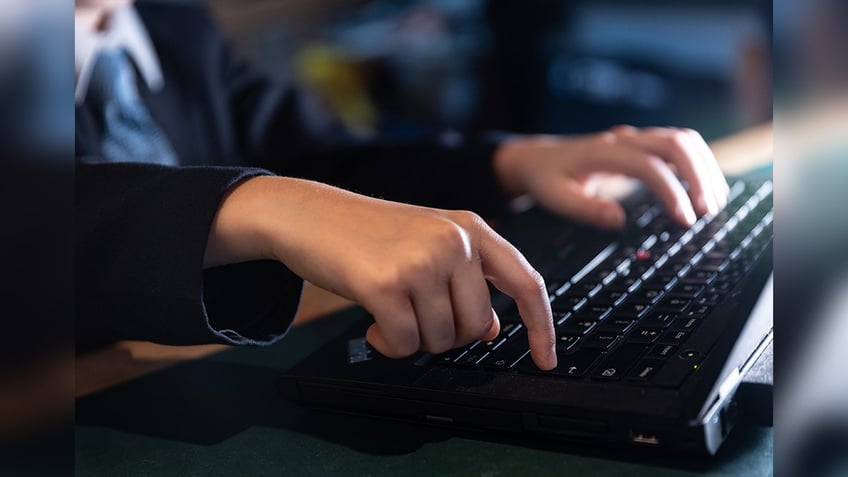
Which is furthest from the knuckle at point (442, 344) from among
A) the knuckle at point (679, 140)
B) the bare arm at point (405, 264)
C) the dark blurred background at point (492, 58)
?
the dark blurred background at point (492, 58)

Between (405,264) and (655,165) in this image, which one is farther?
(655,165)

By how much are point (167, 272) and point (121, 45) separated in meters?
0.31

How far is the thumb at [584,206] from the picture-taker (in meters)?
0.58

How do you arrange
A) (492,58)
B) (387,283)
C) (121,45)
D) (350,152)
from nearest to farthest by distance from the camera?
1. (387,283)
2. (121,45)
3. (350,152)
4. (492,58)

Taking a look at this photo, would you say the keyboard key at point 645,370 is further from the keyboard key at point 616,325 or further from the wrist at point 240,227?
the wrist at point 240,227

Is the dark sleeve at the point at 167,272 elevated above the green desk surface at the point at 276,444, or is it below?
above

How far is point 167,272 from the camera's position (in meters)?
0.41

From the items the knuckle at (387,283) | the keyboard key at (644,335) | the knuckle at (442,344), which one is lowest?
the keyboard key at (644,335)

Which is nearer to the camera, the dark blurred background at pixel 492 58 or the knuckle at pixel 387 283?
the knuckle at pixel 387 283

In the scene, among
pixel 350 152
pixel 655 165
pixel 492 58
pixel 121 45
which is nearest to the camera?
pixel 655 165

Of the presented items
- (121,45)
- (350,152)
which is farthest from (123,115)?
(350,152)

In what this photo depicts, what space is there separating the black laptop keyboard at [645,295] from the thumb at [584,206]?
1cm

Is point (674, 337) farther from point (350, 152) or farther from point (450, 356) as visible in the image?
point (350, 152)

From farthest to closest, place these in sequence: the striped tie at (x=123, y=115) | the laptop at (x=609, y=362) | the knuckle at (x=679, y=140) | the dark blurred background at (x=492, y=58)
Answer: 1. the dark blurred background at (x=492, y=58)
2. the striped tie at (x=123, y=115)
3. the knuckle at (x=679, y=140)
4. the laptop at (x=609, y=362)
